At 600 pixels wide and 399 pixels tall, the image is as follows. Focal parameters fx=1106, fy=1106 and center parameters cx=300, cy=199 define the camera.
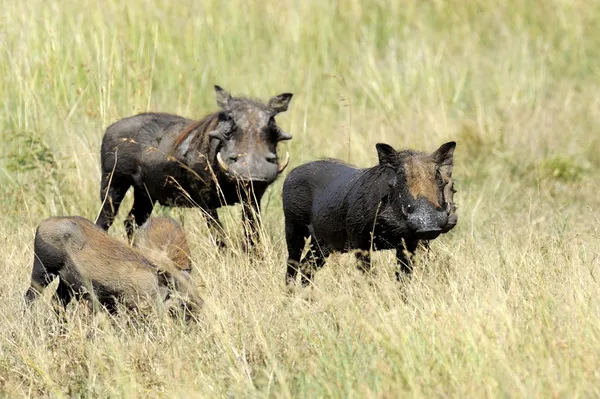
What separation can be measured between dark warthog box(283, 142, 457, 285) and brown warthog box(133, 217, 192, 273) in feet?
2.33

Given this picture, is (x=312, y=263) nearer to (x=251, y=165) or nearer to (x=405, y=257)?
(x=405, y=257)

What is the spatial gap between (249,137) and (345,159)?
2.22m

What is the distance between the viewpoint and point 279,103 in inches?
303

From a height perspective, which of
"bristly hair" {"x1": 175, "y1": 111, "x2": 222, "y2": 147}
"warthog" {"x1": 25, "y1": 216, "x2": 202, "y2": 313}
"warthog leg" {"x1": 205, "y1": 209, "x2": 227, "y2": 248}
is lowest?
"warthog leg" {"x1": 205, "y1": 209, "x2": 227, "y2": 248}

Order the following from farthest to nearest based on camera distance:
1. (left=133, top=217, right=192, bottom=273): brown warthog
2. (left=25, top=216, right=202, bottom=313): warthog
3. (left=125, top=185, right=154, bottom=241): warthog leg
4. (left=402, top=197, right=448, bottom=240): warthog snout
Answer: (left=125, top=185, right=154, bottom=241): warthog leg < (left=133, top=217, right=192, bottom=273): brown warthog < (left=25, top=216, right=202, bottom=313): warthog < (left=402, top=197, right=448, bottom=240): warthog snout

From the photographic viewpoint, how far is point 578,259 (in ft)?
18.4

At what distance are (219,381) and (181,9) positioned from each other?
7.80m

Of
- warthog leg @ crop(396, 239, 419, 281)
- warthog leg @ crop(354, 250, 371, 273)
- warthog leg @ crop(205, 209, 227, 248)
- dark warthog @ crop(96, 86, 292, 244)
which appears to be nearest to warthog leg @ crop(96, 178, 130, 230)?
dark warthog @ crop(96, 86, 292, 244)

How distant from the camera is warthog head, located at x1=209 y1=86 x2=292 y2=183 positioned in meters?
7.41

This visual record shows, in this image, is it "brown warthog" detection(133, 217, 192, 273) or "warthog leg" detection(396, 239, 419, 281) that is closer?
"warthog leg" detection(396, 239, 419, 281)

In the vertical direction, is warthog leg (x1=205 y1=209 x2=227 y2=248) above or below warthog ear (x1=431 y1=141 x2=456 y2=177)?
below

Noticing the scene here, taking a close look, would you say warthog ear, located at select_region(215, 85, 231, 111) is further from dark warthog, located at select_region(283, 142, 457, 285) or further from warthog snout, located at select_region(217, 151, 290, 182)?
dark warthog, located at select_region(283, 142, 457, 285)

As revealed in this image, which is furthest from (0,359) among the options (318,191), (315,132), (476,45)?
(476,45)

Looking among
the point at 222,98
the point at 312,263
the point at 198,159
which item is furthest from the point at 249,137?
the point at 312,263
